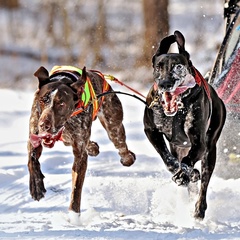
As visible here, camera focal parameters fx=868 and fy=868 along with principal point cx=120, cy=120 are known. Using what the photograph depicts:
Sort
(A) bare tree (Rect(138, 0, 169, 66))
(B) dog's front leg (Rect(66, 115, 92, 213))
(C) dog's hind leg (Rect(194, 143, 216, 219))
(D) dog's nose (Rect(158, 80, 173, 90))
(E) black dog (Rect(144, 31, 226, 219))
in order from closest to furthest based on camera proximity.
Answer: (D) dog's nose (Rect(158, 80, 173, 90)), (E) black dog (Rect(144, 31, 226, 219)), (C) dog's hind leg (Rect(194, 143, 216, 219)), (B) dog's front leg (Rect(66, 115, 92, 213)), (A) bare tree (Rect(138, 0, 169, 66))

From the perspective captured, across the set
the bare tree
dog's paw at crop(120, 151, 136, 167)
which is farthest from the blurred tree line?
dog's paw at crop(120, 151, 136, 167)

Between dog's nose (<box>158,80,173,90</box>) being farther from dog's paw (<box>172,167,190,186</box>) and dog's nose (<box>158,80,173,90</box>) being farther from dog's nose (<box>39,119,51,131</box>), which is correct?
dog's nose (<box>39,119,51,131</box>)

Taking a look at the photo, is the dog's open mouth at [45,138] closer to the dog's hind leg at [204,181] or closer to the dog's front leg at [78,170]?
the dog's front leg at [78,170]

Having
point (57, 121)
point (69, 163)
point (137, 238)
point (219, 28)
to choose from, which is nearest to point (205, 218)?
point (137, 238)

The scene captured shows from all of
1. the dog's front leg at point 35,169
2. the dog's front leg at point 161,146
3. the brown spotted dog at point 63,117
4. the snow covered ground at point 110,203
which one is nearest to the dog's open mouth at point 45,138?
the brown spotted dog at point 63,117

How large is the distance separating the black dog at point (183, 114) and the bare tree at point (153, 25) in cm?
746

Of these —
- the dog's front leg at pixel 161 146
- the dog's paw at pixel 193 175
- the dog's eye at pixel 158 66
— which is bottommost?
the dog's paw at pixel 193 175

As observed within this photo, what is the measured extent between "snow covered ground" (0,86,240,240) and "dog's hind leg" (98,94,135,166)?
0.71 feet

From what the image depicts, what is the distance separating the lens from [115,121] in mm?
6234

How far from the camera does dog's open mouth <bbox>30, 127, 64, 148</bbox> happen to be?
5.00m

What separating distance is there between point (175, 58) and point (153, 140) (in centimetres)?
61

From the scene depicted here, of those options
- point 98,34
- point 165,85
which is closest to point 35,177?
point 165,85

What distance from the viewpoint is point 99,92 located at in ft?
19.5

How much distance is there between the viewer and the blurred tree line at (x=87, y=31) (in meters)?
13.4
